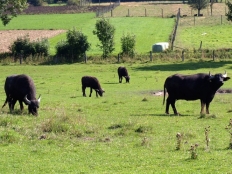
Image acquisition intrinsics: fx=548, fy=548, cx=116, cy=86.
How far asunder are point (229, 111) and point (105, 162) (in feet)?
42.6

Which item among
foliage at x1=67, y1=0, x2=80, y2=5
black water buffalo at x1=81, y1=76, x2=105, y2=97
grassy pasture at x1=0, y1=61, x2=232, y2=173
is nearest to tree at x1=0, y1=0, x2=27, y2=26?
black water buffalo at x1=81, y1=76, x2=105, y2=97

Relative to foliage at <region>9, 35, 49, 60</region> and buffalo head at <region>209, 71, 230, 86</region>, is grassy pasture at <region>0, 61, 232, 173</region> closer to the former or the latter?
buffalo head at <region>209, 71, 230, 86</region>

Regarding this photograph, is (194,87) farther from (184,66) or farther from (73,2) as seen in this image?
(73,2)

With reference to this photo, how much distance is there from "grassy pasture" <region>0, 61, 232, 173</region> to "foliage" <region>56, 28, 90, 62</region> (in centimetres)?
2427

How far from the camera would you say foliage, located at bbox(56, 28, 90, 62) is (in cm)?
5856

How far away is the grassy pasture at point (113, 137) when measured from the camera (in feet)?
48.1

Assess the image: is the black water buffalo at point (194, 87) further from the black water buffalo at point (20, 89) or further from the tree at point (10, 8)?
the tree at point (10, 8)

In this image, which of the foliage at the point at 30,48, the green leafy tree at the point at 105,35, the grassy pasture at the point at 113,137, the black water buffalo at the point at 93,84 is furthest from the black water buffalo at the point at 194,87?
the foliage at the point at 30,48

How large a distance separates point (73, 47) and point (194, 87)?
33.3 m

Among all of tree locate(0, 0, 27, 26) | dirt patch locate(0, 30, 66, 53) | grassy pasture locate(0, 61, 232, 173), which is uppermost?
tree locate(0, 0, 27, 26)

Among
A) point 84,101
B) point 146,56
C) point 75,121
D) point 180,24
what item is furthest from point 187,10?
point 75,121

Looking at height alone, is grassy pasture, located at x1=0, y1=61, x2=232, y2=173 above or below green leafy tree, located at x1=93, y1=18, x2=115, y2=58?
below

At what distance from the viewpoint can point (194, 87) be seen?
1048 inches

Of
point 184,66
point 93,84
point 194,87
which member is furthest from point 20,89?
point 184,66
